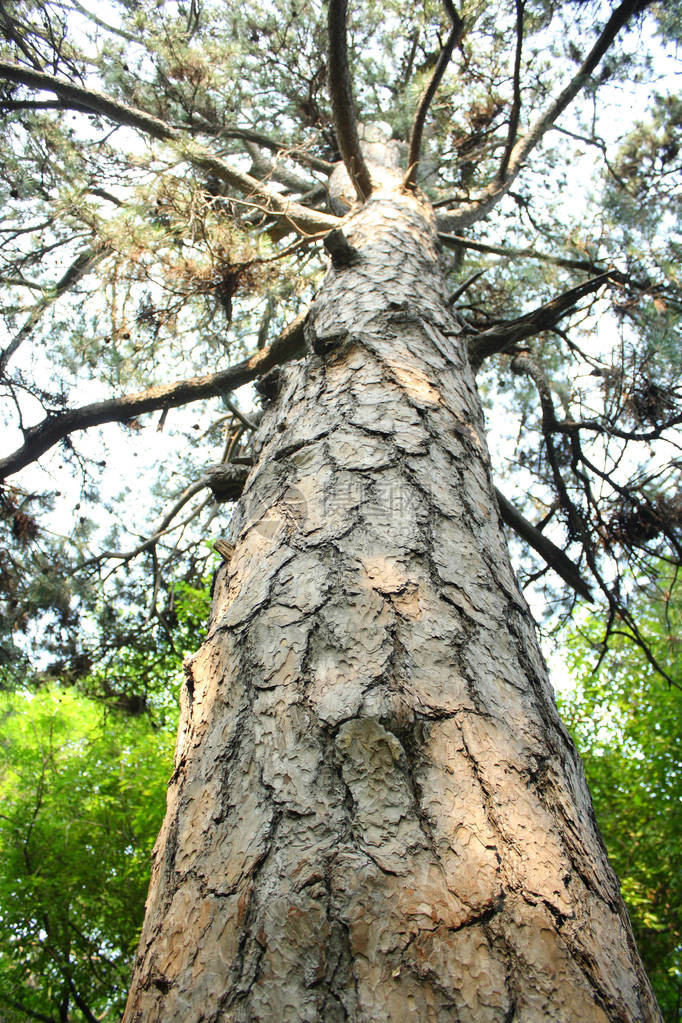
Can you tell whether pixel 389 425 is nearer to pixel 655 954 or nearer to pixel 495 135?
pixel 495 135

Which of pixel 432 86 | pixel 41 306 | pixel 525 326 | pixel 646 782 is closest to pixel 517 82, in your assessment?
pixel 432 86

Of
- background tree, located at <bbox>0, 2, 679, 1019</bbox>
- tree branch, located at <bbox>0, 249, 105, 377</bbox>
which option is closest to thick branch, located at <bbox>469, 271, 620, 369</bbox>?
background tree, located at <bbox>0, 2, 679, 1019</bbox>

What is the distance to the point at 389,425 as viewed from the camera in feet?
4.99

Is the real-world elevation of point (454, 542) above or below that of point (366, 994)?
above

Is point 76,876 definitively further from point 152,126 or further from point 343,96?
point 343,96

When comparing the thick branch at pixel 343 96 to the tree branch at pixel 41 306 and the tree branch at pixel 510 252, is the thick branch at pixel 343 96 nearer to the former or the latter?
the tree branch at pixel 510 252

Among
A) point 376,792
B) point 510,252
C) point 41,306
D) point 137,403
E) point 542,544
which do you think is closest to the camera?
point 376,792

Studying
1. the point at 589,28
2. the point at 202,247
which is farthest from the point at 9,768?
the point at 589,28

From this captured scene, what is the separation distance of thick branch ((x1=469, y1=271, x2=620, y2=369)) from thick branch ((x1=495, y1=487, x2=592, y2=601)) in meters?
0.76

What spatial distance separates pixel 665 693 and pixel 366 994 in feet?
18.5

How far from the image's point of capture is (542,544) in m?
3.38

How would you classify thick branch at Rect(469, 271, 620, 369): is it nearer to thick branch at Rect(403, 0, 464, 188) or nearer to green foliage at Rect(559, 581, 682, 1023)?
thick branch at Rect(403, 0, 464, 188)

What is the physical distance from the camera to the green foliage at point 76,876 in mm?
4199

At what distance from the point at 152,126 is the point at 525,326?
251 centimetres
